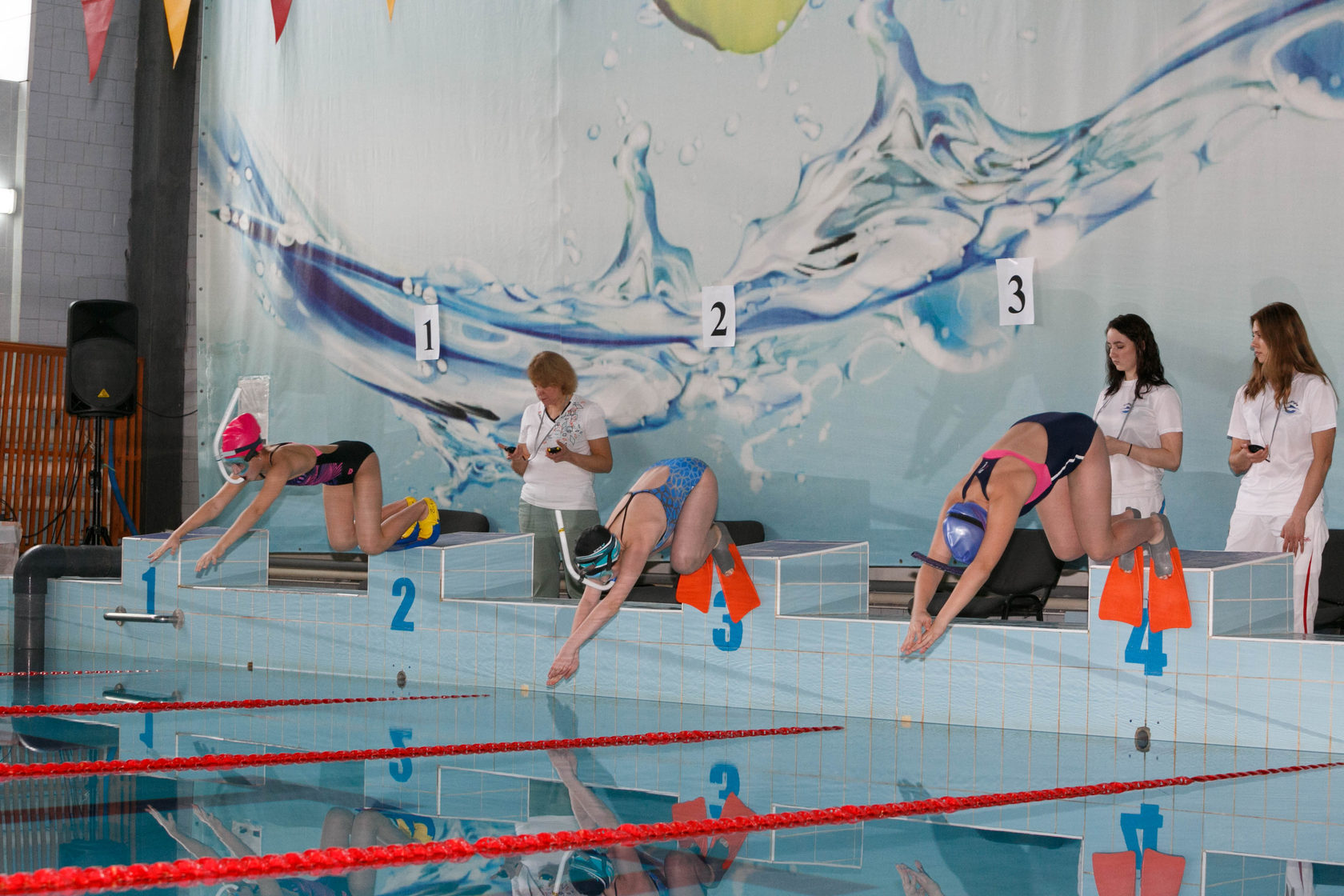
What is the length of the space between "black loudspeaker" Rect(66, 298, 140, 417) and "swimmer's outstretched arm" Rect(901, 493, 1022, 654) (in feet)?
21.1

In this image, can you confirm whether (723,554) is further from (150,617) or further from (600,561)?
(150,617)

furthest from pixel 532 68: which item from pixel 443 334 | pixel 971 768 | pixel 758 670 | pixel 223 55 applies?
pixel 971 768

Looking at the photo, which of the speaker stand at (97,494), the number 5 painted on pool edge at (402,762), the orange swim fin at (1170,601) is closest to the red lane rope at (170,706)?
the number 5 painted on pool edge at (402,762)

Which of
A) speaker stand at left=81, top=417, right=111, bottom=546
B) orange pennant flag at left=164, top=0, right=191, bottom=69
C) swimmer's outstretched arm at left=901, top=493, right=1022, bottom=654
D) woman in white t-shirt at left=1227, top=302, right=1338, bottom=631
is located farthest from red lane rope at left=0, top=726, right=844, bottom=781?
orange pennant flag at left=164, top=0, right=191, bottom=69

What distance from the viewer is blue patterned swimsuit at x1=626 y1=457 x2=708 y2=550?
214 inches

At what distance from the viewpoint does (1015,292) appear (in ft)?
22.1

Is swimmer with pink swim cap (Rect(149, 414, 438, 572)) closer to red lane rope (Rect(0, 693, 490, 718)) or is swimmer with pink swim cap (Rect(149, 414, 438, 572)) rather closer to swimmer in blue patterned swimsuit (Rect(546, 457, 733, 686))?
red lane rope (Rect(0, 693, 490, 718))

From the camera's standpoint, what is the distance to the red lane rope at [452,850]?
2707mm

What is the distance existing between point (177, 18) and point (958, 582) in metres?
8.34

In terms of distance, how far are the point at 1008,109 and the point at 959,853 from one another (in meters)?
4.64

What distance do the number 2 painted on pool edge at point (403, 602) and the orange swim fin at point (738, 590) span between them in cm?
174

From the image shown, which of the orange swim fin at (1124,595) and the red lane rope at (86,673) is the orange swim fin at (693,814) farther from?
the red lane rope at (86,673)

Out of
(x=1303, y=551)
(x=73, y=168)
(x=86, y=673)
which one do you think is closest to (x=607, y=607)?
(x=1303, y=551)

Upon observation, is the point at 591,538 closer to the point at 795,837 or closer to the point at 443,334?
the point at 795,837
